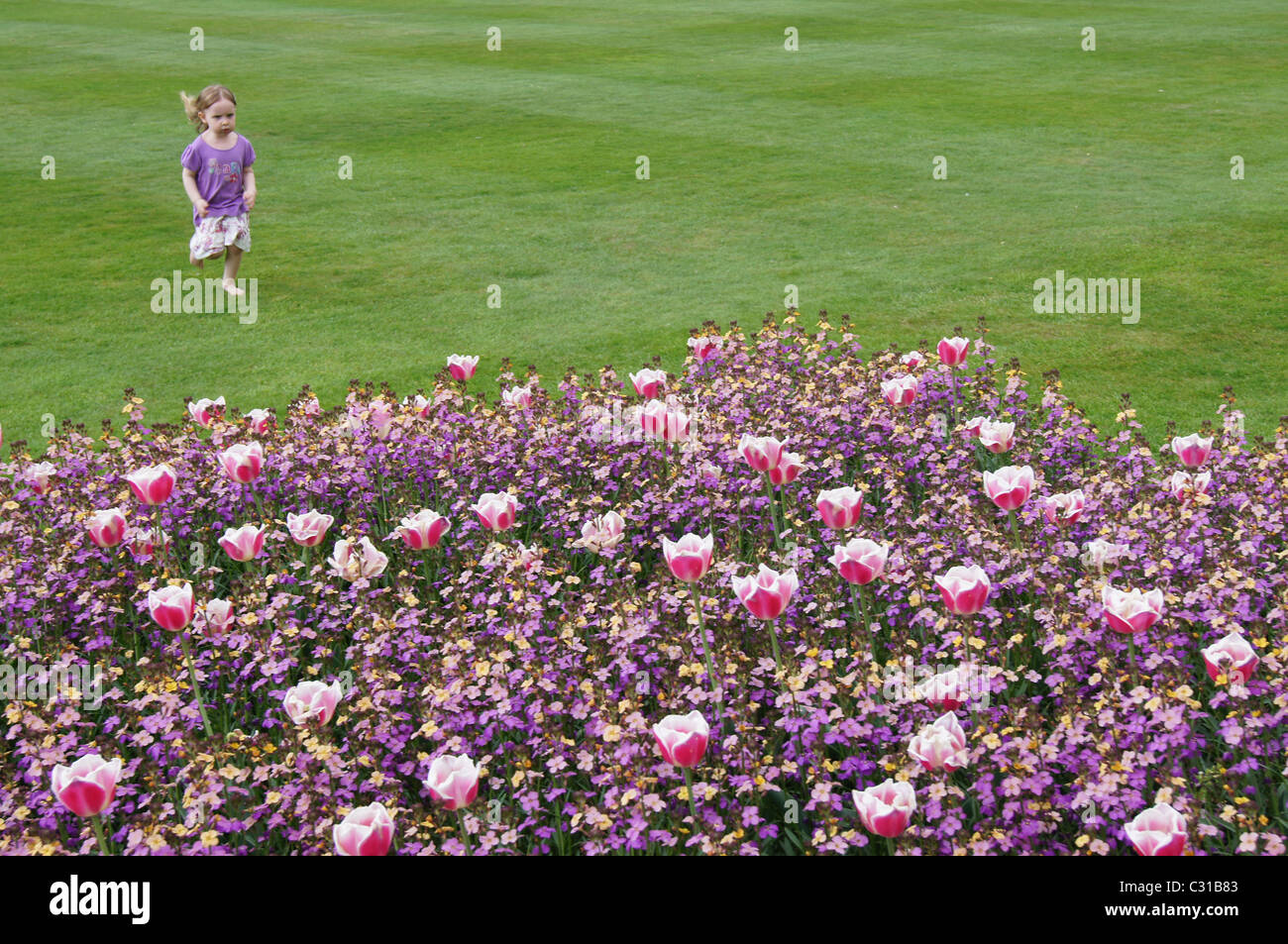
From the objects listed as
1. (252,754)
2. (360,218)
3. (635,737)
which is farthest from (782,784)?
(360,218)

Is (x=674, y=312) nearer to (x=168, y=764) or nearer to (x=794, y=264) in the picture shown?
(x=794, y=264)

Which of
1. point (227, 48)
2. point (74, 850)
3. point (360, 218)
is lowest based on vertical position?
point (74, 850)

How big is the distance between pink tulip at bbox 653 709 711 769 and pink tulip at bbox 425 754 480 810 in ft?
1.78

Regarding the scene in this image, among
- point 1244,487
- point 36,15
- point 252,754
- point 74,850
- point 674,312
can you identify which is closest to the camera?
point 74,850

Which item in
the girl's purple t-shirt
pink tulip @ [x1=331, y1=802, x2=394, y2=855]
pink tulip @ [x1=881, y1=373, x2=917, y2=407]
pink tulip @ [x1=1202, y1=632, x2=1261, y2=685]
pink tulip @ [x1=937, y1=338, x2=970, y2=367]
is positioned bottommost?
pink tulip @ [x1=331, y1=802, x2=394, y2=855]

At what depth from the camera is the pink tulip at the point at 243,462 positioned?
19.6 feet

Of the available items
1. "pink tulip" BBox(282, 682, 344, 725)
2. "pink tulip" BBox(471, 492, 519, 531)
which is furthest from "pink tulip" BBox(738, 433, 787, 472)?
"pink tulip" BBox(282, 682, 344, 725)

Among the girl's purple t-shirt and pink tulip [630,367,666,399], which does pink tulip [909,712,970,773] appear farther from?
the girl's purple t-shirt

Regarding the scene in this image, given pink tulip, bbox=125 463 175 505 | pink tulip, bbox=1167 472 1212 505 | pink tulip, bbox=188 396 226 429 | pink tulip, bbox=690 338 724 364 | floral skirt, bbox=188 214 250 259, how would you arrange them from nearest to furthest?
pink tulip, bbox=125 463 175 505, pink tulip, bbox=1167 472 1212 505, pink tulip, bbox=188 396 226 429, pink tulip, bbox=690 338 724 364, floral skirt, bbox=188 214 250 259

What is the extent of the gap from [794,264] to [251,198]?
219 inches

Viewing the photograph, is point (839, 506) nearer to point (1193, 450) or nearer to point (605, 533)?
point (605, 533)

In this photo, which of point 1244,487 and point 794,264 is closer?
point 1244,487

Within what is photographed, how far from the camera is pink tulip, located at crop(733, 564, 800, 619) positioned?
411 centimetres

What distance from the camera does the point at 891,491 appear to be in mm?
6348
